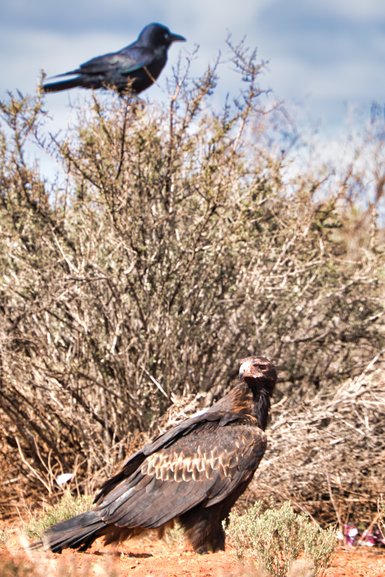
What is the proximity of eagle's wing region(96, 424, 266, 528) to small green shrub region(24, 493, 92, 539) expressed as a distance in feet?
2.19

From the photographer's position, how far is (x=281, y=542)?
4.12 m

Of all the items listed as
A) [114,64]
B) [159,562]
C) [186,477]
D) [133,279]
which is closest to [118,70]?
[114,64]

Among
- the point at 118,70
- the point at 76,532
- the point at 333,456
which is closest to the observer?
the point at 76,532

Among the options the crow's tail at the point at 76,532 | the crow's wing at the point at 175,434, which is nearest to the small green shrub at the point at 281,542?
the crow's wing at the point at 175,434

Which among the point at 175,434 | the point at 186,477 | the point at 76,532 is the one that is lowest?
the point at 76,532

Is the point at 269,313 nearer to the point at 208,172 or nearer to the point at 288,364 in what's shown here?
the point at 288,364

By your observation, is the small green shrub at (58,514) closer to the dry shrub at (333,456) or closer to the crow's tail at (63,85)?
the dry shrub at (333,456)

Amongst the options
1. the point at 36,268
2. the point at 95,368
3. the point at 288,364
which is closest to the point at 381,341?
the point at 288,364

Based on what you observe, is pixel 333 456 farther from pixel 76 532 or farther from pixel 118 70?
pixel 118 70

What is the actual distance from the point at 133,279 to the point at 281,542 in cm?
297

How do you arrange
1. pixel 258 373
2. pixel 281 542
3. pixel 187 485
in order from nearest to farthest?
pixel 281 542 → pixel 187 485 → pixel 258 373

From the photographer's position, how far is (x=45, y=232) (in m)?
6.80

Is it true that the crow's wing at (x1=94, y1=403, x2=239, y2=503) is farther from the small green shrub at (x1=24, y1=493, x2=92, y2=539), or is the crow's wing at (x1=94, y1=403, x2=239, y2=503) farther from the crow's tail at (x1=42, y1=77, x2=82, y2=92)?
the crow's tail at (x1=42, y1=77, x2=82, y2=92)

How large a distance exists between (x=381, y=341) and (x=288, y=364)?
836mm
